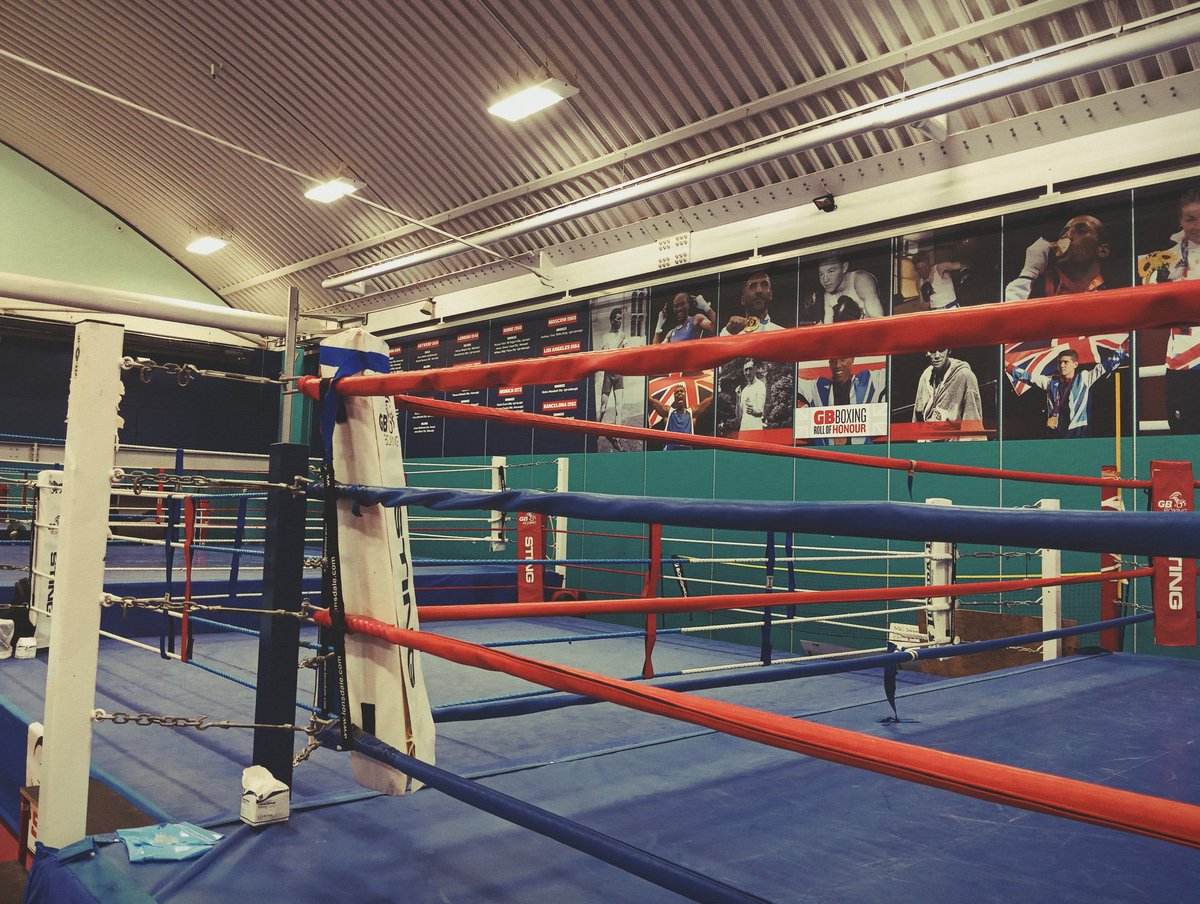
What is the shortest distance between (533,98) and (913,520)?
18.9 feet

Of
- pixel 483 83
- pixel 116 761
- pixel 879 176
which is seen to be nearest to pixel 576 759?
pixel 116 761

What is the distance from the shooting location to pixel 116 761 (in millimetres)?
2488

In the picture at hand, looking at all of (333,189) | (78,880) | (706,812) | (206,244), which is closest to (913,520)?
(706,812)

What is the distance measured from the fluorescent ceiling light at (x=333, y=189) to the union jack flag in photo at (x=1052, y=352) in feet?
18.6

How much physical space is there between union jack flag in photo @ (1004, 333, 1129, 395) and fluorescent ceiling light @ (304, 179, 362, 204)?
5.67m

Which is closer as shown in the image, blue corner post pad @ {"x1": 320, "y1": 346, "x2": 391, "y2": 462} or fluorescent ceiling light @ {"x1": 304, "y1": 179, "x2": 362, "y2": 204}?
blue corner post pad @ {"x1": 320, "y1": 346, "x2": 391, "y2": 462}

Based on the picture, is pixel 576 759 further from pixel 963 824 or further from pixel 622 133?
pixel 622 133

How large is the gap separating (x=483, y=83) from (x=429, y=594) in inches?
161

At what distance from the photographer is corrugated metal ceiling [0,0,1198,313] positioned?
5.05 m

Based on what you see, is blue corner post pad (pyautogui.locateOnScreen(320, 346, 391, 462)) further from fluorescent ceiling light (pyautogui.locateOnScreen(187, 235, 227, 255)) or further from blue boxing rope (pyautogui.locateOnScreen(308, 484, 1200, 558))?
fluorescent ceiling light (pyautogui.locateOnScreen(187, 235, 227, 255))

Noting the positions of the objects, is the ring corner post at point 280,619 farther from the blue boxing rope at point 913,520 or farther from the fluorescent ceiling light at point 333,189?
the fluorescent ceiling light at point 333,189

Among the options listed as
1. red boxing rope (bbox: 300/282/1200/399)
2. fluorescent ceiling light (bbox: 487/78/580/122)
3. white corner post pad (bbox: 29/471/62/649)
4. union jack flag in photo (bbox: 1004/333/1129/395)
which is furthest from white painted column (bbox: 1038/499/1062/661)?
white corner post pad (bbox: 29/471/62/649)

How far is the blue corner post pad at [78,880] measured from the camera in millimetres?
1259

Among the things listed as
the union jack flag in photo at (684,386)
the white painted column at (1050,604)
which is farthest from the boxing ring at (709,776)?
the union jack flag in photo at (684,386)
